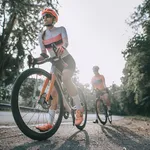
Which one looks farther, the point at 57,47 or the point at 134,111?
the point at 134,111

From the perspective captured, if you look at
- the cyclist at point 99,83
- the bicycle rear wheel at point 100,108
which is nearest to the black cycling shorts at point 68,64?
the cyclist at point 99,83

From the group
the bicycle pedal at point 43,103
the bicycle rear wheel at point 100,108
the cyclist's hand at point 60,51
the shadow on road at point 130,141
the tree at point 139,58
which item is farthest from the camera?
the tree at point 139,58

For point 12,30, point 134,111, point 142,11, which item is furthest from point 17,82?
point 134,111

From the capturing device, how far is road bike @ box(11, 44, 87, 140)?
275 cm

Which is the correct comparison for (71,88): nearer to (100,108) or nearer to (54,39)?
(54,39)

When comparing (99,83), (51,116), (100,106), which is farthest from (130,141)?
(100,106)

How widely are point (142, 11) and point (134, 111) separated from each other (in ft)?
92.2

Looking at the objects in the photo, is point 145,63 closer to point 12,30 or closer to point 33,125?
point 12,30

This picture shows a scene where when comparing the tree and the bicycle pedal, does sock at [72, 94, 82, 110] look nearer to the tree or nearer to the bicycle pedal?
the bicycle pedal

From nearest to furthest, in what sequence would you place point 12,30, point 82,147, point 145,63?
point 82,147
point 12,30
point 145,63

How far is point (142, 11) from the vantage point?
80.9ft

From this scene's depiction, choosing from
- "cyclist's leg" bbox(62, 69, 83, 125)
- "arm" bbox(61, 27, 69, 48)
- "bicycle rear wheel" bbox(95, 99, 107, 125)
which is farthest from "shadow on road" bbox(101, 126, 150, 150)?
"bicycle rear wheel" bbox(95, 99, 107, 125)

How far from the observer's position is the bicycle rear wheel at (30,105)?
2736 mm

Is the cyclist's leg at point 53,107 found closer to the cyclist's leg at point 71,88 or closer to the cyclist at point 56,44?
the cyclist at point 56,44
